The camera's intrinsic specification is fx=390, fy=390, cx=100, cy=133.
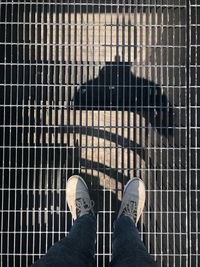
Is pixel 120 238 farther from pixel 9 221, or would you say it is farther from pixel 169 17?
pixel 169 17

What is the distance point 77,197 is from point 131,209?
41 centimetres

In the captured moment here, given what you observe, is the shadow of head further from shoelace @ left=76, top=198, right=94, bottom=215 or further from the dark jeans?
the dark jeans

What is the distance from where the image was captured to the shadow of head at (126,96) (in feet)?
10.2

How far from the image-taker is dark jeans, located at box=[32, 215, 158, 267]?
1.78 m

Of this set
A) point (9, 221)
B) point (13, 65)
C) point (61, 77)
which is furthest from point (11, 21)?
point (9, 221)

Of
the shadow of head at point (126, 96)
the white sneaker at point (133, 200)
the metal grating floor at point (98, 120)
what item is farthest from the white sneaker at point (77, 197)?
the shadow of head at point (126, 96)

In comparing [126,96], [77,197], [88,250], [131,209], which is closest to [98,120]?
[126,96]

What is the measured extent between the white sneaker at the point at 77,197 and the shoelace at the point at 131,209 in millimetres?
278

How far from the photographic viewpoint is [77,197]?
2.93 m

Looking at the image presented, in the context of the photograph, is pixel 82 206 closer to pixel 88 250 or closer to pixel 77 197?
pixel 77 197

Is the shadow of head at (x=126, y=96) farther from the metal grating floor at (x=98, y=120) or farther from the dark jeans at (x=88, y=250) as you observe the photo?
the dark jeans at (x=88, y=250)

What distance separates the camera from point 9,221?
3.03 m

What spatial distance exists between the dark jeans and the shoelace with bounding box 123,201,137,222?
0.85 feet

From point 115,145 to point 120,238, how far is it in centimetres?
106
